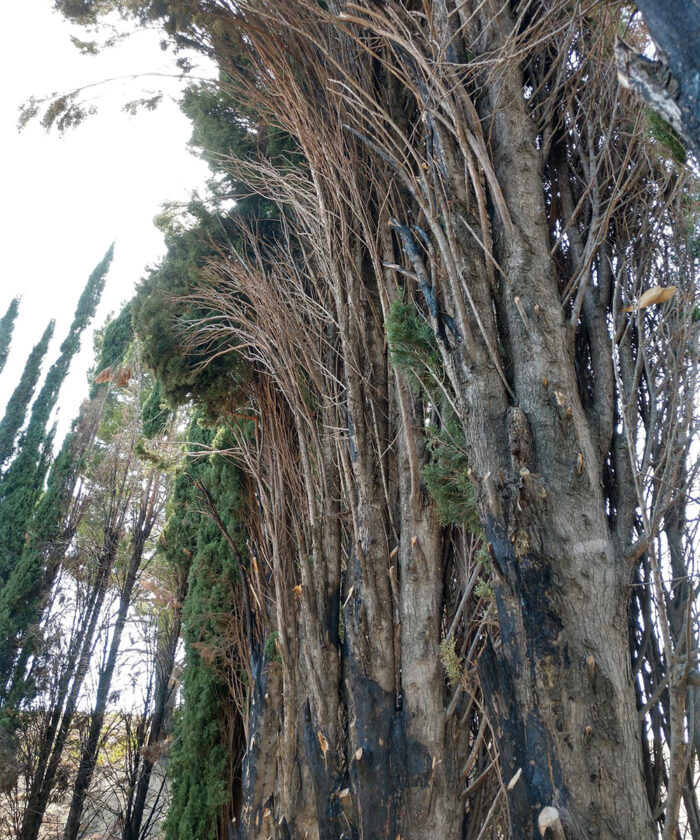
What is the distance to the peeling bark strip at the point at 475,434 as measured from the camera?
184cm

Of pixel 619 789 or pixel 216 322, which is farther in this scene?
pixel 216 322

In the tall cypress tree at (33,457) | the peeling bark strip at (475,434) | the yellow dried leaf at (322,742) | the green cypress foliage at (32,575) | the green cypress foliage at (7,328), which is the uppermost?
the green cypress foliage at (7,328)

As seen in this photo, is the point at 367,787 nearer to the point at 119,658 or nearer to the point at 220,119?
the point at 220,119

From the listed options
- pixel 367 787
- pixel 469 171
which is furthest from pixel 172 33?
pixel 367 787

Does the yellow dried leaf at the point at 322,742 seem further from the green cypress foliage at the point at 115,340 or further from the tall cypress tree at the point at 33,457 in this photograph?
the green cypress foliage at the point at 115,340

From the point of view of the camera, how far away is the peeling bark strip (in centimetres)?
184

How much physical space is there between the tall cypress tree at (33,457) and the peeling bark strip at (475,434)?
1157 cm

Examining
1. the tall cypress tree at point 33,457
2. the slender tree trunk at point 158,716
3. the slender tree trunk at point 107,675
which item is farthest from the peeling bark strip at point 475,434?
the tall cypress tree at point 33,457

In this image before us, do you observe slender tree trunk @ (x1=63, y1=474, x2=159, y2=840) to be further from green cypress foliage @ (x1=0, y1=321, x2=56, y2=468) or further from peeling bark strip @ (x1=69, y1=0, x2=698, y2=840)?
green cypress foliage @ (x1=0, y1=321, x2=56, y2=468)

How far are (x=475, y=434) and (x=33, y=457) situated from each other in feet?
51.9

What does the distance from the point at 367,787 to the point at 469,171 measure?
8.64 ft

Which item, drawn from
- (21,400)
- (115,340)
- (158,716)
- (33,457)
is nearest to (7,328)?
(21,400)

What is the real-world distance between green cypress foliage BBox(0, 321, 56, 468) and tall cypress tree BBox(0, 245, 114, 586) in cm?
36

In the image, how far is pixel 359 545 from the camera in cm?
294
